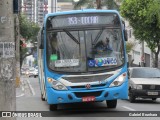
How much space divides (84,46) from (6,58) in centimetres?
651

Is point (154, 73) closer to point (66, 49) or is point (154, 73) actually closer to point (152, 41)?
point (66, 49)

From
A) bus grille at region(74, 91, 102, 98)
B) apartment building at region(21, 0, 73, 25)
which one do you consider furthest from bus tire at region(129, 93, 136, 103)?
apartment building at region(21, 0, 73, 25)

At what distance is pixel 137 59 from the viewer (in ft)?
214

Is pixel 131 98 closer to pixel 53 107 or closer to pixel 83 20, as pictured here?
pixel 53 107

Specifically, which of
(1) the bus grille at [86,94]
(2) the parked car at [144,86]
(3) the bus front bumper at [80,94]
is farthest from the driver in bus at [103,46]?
(2) the parked car at [144,86]

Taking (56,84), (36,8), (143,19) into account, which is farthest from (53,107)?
(36,8)

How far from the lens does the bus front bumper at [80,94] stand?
13562mm

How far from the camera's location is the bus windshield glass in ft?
44.9

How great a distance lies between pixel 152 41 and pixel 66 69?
24.5 m

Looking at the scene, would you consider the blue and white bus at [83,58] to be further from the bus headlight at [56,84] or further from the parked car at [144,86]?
the parked car at [144,86]

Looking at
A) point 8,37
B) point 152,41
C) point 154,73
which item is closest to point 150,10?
point 152,41

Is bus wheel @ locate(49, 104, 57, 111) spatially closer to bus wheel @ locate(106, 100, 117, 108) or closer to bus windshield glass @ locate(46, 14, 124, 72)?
bus windshield glass @ locate(46, 14, 124, 72)

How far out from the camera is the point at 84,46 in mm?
13797

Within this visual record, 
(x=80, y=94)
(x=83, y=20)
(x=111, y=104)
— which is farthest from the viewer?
(x=111, y=104)
